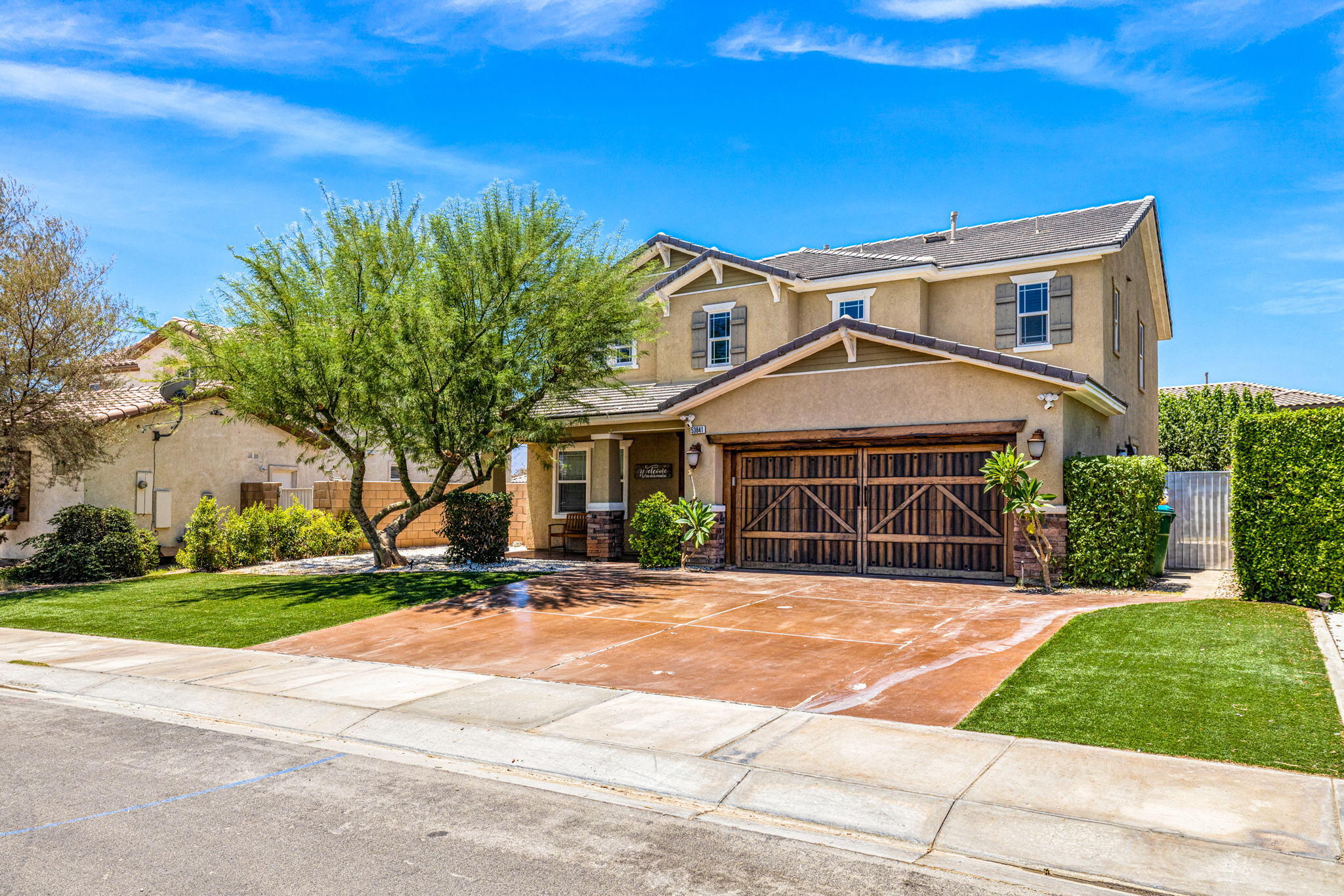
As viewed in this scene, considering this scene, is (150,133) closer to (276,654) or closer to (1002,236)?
(276,654)

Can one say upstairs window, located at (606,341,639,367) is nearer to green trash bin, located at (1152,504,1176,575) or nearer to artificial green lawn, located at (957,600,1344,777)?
artificial green lawn, located at (957,600,1344,777)

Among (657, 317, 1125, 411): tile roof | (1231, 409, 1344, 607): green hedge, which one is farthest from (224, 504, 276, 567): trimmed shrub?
(1231, 409, 1344, 607): green hedge

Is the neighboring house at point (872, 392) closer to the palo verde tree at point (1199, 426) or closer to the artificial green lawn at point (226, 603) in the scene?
the artificial green lawn at point (226, 603)

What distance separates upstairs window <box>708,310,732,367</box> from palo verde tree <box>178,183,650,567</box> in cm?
467

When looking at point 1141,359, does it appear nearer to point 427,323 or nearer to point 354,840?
point 427,323

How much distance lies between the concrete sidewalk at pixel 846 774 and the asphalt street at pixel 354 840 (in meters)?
0.44

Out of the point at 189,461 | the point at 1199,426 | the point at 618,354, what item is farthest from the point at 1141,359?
the point at 189,461

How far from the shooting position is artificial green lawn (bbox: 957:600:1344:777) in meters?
6.64

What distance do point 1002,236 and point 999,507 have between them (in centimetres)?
868

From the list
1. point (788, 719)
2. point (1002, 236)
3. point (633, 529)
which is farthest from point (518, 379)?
point (1002, 236)

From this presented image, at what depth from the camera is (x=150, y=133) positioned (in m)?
16.0

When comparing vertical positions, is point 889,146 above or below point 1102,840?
above

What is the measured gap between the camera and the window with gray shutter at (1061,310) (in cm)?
1875

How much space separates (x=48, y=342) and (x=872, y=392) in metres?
15.8
